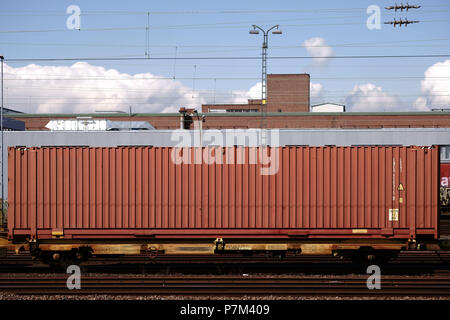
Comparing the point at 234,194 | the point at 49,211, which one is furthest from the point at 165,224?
the point at 49,211

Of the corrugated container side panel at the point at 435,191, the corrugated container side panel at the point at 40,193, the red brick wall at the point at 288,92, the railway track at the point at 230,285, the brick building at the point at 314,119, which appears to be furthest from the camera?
the red brick wall at the point at 288,92

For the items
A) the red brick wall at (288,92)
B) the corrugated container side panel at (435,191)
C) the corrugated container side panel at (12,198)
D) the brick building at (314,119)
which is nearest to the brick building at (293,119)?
the brick building at (314,119)

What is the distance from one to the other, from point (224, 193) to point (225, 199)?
0.17m

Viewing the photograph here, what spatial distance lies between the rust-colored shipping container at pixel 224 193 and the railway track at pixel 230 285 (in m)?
1.32

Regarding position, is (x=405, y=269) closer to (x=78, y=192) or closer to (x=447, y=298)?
(x=447, y=298)

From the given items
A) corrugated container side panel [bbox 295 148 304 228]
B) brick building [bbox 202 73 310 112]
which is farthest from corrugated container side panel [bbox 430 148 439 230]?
brick building [bbox 202 73 310 112]

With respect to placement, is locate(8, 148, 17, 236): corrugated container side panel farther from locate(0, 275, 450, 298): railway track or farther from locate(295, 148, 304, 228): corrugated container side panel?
locate(295, 148, 304, 228): corrugated container side panel

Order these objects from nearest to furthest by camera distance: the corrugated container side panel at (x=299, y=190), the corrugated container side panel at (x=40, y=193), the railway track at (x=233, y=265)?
the corrugated container side panel at (x=299, y=190)
the corrugated container side panel at (x=40, y=193)
the railway track at (x=233, y=265)

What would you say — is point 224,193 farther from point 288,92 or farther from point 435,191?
point 288,92

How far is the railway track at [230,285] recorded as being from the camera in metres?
11.0

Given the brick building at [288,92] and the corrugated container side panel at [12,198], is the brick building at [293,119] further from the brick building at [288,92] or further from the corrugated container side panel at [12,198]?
the corrugated container side panel at [12,198]

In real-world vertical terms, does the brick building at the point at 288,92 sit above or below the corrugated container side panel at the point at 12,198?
above

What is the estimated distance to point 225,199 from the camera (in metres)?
11.8

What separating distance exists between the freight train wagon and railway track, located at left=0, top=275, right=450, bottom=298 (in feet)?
3.01
